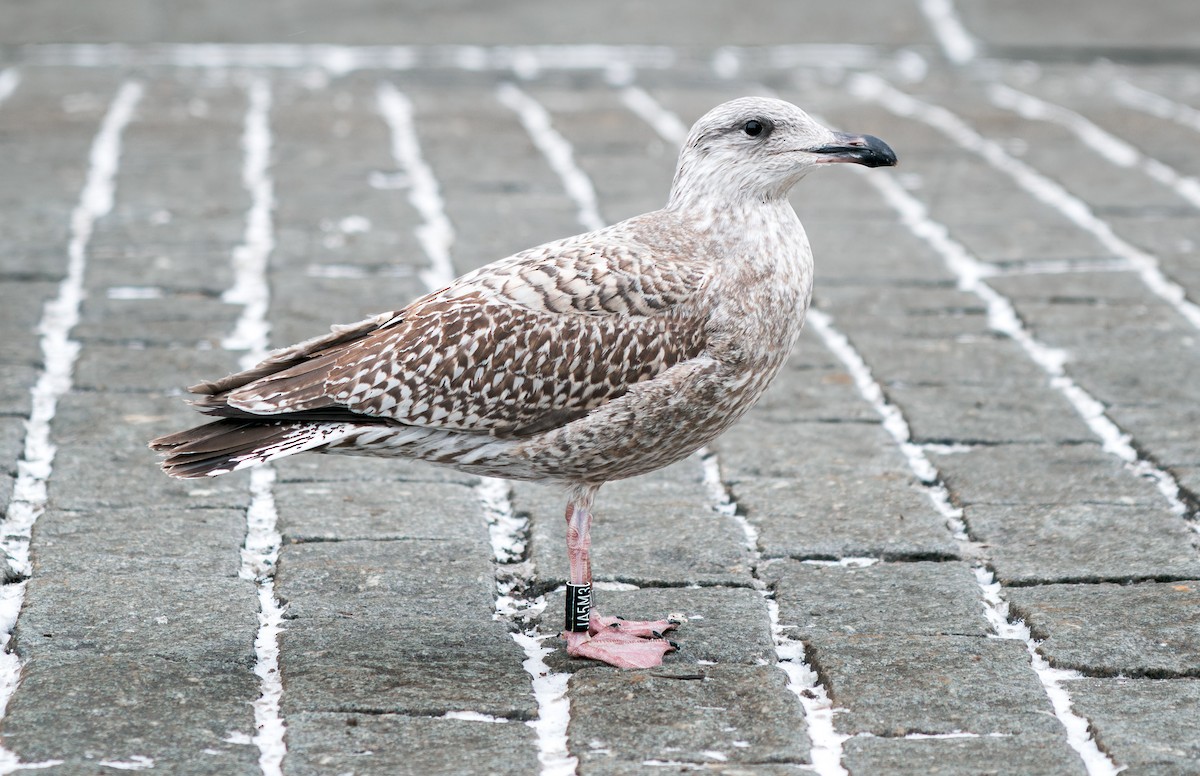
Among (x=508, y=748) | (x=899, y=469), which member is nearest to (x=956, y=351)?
(x=899, y=469)

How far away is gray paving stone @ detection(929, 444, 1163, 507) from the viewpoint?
4930 mm

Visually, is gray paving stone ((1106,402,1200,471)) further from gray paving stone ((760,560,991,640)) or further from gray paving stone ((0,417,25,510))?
gray paving stone ((0,417,25,510))

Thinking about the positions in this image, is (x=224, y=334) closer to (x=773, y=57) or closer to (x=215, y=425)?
(x=215, y=425)

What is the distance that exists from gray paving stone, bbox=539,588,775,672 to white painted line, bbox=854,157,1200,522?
1538 mm

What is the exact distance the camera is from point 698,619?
13.7 ft

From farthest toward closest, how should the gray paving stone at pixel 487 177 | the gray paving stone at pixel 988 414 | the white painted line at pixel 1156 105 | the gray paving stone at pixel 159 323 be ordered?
the white painted line at pixel 1156 105 < the gray paving stone at pixel 487 177 < the gray paving stone at pixel 159 323 < the gray paving stone at pixel 988 414

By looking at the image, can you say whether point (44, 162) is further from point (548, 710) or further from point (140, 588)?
point (548, 710)

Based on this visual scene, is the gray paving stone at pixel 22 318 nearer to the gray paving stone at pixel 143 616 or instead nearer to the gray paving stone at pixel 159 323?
the gray paving stone at pixel 159 323

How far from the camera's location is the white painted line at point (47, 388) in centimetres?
401

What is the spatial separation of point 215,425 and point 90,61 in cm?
856

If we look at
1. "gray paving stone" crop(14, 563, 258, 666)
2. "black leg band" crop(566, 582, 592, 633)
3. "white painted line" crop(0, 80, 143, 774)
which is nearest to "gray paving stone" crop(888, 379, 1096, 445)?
"black leg band" crop(566, 582, 592, 633)

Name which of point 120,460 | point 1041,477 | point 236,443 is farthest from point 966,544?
point 120,460

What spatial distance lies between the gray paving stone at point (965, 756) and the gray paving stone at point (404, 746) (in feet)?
2.45

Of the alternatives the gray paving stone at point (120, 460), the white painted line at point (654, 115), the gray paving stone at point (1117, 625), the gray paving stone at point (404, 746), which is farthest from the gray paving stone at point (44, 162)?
the gray paving stone at point (1117, 625)
